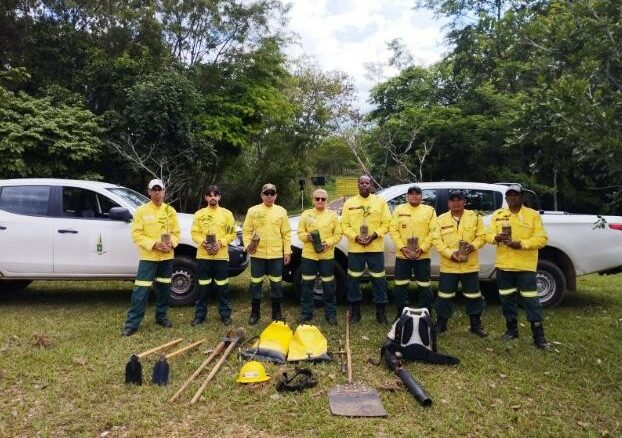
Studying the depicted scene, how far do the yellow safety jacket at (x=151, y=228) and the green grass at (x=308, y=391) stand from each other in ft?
3.05

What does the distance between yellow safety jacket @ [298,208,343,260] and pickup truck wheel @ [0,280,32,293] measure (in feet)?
15.4

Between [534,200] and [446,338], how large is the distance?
2.55 metres

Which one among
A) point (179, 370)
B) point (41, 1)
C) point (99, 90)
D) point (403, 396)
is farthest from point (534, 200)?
point (41, 1)

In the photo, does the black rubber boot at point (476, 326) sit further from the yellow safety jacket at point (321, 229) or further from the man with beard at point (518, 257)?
the yellow safety jacket at point (321, 229)

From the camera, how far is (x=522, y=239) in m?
5.40

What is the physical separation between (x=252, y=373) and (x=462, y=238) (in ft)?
9.37

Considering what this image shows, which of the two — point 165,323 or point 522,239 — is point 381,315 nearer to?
point 522,239

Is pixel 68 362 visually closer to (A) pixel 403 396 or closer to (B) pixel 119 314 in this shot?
(B) pixel 119 314

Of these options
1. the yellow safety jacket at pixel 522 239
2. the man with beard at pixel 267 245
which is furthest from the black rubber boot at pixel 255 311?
the yellow safety jacket at pixel 522 239

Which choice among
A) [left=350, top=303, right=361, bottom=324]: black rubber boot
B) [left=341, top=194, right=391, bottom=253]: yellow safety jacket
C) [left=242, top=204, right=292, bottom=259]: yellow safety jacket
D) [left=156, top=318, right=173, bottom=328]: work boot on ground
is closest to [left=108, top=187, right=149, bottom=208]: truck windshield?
[left=156, top=318, right=173, bottom=328]: work boot on ground

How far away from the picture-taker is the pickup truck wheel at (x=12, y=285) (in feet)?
25.2

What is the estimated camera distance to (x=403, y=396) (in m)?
4.08

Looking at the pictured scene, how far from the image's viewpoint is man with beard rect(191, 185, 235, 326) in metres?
6.07

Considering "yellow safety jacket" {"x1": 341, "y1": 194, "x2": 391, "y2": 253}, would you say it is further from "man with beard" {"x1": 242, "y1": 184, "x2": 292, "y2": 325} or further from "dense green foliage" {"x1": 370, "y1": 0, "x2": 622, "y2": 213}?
"dense green foliage" {"x1": 370, "y1": 0, "x2": 622, "y2": 213}
